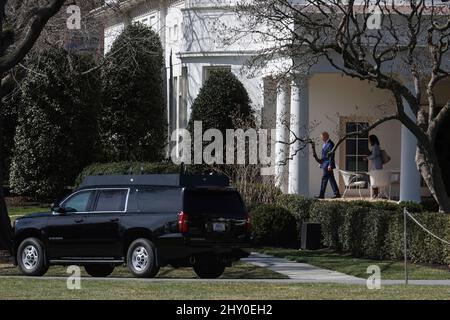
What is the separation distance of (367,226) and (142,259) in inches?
263

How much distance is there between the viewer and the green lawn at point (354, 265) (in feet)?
66.7

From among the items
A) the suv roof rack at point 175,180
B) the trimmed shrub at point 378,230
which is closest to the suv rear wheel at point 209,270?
the suv roof rack at point 175,180

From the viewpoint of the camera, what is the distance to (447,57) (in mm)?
30328

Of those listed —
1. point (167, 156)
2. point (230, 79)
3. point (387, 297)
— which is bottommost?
point (387, 297)

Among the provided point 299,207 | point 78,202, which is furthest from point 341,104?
point 78,202

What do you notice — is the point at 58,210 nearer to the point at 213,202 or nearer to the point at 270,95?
the point at 213,202

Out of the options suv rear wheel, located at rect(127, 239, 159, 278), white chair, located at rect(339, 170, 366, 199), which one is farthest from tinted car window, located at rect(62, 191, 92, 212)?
white chair, located at rect(339, 170, 366, 199)

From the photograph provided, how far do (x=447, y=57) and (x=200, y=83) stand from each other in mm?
8692

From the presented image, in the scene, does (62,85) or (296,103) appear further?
(62,85)

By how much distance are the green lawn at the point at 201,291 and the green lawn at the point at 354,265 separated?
277 cm

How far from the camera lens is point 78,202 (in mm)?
20000

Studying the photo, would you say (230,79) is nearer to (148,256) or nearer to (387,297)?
(148,256)

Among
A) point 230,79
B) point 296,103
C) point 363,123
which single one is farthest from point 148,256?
point 363,123

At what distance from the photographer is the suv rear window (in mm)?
18719
